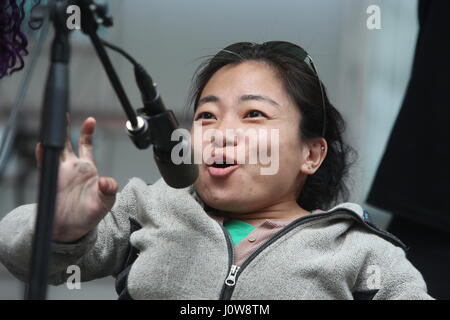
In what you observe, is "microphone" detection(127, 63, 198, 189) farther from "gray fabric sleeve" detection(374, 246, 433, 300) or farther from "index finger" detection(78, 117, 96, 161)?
"gray fabric sleeve" detection(374, 246, 433, 300)

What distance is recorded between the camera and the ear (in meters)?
1.29

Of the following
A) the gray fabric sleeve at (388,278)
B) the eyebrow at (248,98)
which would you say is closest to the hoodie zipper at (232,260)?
the gray fabric sleeve at (388,278)

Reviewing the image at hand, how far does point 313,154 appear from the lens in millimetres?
1311

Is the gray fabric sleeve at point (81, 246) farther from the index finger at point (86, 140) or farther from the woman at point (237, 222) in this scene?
the index finger at point (86, 140)

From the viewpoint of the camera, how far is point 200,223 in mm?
1111

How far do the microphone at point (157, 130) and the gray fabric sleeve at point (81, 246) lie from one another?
0.20 meters

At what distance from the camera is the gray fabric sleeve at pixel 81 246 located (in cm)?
103

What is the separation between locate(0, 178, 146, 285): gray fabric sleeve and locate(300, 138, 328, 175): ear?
0.30 metres

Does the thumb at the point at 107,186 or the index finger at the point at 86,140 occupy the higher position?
the index finger at the point at 86,140

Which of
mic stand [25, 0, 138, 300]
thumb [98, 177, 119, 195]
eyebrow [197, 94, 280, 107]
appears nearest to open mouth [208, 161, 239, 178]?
eyebrow [197, 94, 280, 107]
